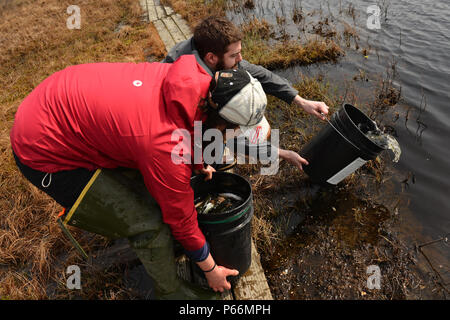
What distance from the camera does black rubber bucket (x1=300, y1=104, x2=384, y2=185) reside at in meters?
2.29

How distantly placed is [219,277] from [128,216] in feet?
2.41

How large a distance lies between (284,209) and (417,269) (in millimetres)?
1178

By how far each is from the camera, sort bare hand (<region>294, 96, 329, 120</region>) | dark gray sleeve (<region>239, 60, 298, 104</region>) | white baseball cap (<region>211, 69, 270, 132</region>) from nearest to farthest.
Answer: white baseball cap (<region>211, 69, 270, 132</region>)
bare hand (<region>294, 96, 329, 120</region>)
dark gray sleeve (<region>239, 60, 298, 104</region>)

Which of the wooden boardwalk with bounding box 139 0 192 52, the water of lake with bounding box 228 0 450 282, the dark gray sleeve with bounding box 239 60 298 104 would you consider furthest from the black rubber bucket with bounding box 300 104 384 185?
the wooden boardwalk with bounding box 139 0 192 52

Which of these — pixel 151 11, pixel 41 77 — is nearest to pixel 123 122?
→ pixel 41 77

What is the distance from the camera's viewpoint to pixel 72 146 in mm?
1651

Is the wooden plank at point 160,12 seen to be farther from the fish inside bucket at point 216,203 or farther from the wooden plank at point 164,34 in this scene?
the fish inside bucket at point 216,203

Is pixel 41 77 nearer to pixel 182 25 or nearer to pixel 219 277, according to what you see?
pixel 182 25

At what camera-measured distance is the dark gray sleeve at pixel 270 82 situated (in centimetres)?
286

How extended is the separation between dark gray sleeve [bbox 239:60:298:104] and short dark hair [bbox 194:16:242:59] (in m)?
0.65

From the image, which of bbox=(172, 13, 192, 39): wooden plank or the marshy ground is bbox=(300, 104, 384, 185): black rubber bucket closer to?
the marshy ground

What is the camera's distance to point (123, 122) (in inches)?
58.7

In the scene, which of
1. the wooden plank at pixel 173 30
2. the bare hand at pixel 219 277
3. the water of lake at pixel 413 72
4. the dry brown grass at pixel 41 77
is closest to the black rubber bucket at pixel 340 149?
the water of lake at pixel 413 72

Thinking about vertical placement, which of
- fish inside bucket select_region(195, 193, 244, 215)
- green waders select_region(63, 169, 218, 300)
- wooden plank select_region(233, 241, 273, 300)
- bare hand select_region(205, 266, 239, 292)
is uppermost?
green waders select_region(63, 169, 218, 300)
